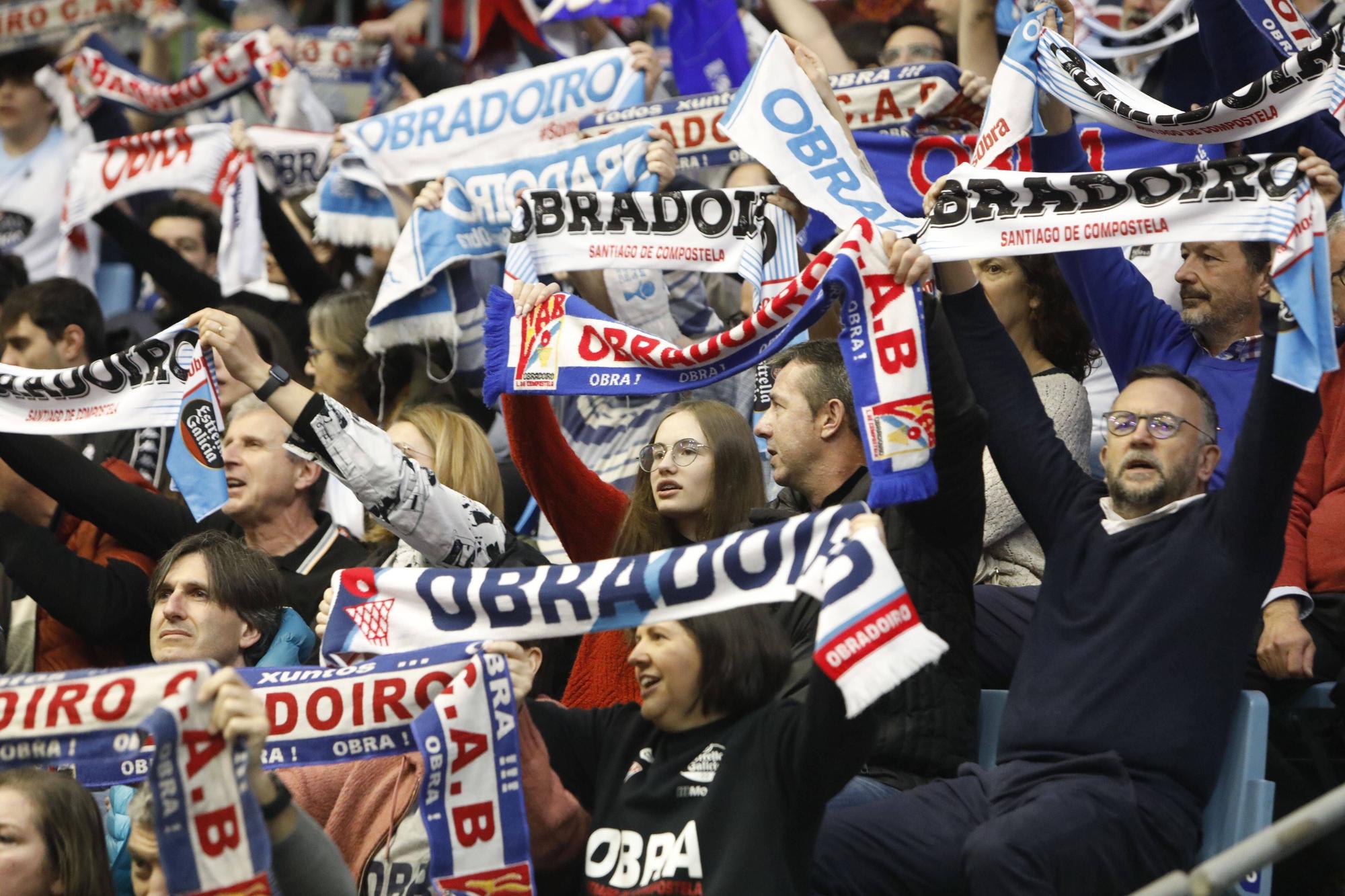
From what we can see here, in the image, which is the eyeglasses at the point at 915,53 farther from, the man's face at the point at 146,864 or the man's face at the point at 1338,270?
the man's face at the point at 146,864

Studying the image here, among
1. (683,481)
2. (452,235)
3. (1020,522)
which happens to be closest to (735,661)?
(683,481)

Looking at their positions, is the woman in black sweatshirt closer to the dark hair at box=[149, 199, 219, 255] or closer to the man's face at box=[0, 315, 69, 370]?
the man's face at box=[0, 315, 69, 370]

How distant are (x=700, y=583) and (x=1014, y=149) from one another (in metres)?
1.99

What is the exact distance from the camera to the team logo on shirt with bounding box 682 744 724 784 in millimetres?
3672

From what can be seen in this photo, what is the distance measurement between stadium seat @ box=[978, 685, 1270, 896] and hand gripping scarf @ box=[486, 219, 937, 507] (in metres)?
0.87

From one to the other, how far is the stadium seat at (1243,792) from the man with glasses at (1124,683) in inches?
2.4

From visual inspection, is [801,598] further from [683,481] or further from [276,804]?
[276,804]

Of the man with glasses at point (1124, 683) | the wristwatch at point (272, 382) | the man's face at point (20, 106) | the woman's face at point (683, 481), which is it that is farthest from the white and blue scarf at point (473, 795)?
the man's face at point (20, 106)

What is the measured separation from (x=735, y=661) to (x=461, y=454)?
71.2 inches

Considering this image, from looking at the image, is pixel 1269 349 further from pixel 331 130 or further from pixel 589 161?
pixel 331 130

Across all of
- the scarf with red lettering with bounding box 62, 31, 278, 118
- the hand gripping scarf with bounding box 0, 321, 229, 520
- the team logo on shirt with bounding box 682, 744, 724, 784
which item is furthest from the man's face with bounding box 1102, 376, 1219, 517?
the scarf with red lettering with bounding box 62, 31, 278, 118

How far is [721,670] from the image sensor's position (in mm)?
3748

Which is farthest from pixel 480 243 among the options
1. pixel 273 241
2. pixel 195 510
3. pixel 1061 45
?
pixel 1061 45

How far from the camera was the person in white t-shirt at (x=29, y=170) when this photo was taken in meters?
8.90
